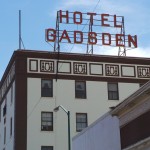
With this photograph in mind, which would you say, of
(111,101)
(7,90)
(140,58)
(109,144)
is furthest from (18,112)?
(109,144)

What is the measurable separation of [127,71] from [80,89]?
6133 millimetres

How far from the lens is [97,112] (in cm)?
5050

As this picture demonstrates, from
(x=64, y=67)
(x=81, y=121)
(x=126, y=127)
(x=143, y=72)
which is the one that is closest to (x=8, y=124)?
(x=81, y=121)

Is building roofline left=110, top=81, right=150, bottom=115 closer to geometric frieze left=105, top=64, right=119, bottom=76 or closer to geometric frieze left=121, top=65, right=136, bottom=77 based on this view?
geometric frieze left=105, top=64, right=119, bottom=76

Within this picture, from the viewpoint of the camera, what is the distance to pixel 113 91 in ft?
169

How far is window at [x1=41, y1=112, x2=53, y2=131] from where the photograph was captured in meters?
48.5

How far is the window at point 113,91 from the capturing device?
5134cm

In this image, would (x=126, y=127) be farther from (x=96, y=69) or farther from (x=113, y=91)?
(x=96, y=69)

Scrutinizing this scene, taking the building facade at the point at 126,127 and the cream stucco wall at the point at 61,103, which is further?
the cream stucco wall at the point at 61,103

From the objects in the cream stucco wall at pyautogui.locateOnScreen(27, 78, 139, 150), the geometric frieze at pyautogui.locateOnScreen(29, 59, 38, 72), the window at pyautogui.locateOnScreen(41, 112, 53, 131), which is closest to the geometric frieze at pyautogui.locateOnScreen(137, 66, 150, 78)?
the cream stucco wall at pyautogui.locateOnScreen(27, 78, 139, 150)

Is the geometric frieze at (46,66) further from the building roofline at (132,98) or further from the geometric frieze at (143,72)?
the building roofline at (132,98)

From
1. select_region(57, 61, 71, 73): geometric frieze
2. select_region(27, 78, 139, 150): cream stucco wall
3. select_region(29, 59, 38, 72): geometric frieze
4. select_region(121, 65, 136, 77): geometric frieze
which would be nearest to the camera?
select_region(27, 78, 139, 150): cream stucco wall

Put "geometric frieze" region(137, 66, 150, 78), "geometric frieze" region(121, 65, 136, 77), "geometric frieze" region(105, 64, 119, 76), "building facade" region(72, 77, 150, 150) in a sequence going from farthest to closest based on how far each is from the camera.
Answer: "geometric frieze" region(137, 66, 150, 78) < "geometric frieze" region(121, 65, 136, 77) < "geometric frieze" region(105, 64, 119, 76) < "building facade" region(72, 77, 150, 150)

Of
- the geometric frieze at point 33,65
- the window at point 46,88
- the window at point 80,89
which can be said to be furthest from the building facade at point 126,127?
the geometric frieze at point 33,65
